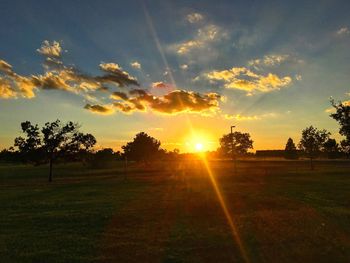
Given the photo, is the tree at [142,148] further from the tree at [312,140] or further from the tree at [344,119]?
the tree at [344,119]

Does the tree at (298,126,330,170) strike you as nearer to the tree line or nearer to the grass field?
the tree line

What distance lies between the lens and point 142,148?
109 m

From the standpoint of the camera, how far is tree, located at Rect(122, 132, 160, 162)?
358ft

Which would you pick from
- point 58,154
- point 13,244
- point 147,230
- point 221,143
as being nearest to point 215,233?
point 147,230

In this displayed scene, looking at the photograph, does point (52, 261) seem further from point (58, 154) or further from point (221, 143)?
point (221, 143)

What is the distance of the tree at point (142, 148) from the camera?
358ft

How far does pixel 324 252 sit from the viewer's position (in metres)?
11.8

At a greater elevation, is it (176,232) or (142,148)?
(142,148)

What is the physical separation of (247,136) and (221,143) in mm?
23704

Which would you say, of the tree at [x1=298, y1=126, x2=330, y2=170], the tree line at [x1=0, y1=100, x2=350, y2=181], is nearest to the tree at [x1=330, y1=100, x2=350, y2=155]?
the tree line at [x1=0, y1=100, x2=350, y2=181]

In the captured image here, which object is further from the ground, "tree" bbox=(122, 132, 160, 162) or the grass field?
"tree" bbox=(122, 132, 160, 162)

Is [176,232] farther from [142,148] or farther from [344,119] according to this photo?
[142,148]

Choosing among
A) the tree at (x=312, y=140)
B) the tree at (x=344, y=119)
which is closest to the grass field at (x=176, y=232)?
the tree at (x=344, y=119)

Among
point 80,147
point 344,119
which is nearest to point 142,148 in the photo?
point 80,147
